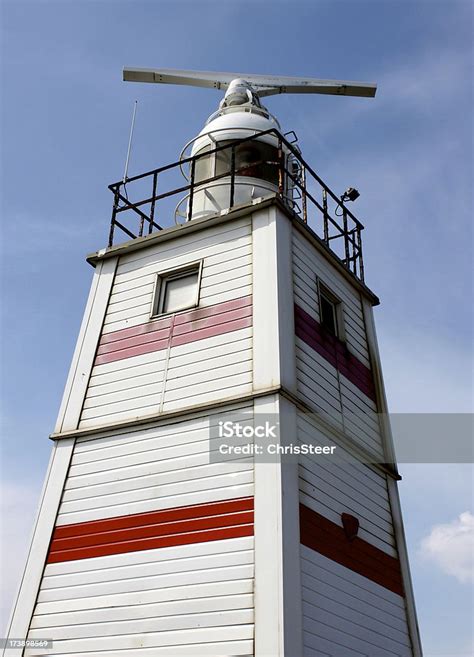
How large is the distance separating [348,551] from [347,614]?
85cm

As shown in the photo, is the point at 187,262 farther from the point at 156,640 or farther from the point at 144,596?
the point at 156,640

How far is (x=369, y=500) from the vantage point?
1040 cm

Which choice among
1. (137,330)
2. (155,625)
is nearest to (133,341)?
(137,330)

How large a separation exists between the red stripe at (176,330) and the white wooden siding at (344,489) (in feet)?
5.99

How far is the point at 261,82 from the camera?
17.5m

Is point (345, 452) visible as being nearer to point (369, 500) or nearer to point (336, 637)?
point (369, 500)

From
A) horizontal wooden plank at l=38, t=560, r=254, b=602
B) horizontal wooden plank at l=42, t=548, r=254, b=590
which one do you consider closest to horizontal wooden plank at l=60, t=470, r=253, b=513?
horizontal wooden plank at l=42, t=548, r=254, b=590

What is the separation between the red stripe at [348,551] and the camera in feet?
28.1

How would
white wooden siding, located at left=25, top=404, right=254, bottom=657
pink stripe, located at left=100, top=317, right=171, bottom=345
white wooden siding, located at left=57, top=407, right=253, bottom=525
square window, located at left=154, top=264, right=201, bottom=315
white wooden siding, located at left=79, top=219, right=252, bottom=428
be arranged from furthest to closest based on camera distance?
square window, located at left=154, top=264, right=201, bottom=315, pink stripe, located at left=100, top=317, right=171, bottom=345, white wooden siding, located at left=79, top=219, right=252, bottom=428, white wooden siding, located at left=57, top=407, right=253, bottom=525, white wooden siding, located at left=25, top=404, right=254, bottom=657

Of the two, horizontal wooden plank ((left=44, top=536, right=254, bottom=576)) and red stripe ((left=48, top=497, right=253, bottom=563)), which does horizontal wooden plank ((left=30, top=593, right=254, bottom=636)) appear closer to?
horizontal wooden plank ((left=44, top=536, right=254, bottom=576))

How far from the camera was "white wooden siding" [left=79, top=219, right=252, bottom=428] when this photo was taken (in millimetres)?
9672

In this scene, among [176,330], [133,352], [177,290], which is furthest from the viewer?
[177,290]

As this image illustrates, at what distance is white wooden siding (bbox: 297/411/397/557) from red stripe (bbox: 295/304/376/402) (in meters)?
1.45

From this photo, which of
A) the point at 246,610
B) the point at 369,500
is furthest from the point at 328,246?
the point at 246,610
